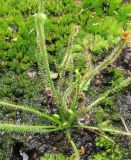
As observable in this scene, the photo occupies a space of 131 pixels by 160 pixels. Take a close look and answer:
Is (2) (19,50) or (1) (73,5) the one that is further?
(1) (73,5)

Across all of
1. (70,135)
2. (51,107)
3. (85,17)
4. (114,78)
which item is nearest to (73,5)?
(85,17)

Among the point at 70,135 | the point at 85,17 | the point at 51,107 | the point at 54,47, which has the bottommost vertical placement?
the point at 70,135

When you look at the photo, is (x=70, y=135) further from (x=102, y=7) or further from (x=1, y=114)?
(x=102, y=7)

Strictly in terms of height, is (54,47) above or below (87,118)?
above

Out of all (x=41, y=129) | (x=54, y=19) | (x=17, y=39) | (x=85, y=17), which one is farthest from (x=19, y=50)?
(x=41, y=129)

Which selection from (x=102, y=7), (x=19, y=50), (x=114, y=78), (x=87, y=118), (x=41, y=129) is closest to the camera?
(x=41, y=129)

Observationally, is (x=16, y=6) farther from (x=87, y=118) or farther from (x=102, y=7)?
(x=87, y=118)

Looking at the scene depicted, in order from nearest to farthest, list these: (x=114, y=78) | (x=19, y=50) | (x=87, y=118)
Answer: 1. (x=87, y=118)
2. (x=114, y=78)
3. (x=19, y=50)
